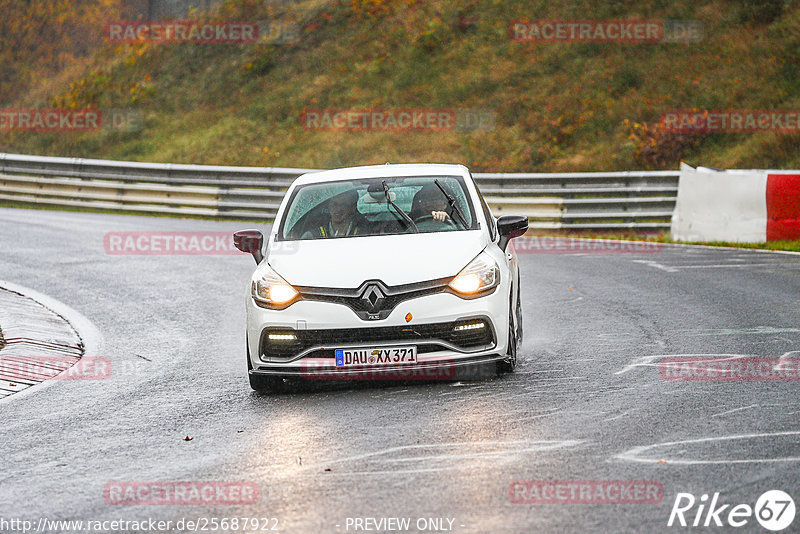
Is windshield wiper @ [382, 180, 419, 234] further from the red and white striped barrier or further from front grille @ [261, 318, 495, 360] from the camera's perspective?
the red and white striped barrier

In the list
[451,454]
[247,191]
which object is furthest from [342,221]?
[247,191]

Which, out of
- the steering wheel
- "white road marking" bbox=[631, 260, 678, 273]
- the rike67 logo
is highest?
the steering wheel

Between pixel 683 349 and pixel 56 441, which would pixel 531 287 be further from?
pixel 56 441

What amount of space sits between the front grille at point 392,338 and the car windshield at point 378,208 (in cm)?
121

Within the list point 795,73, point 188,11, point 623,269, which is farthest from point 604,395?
point 188,11

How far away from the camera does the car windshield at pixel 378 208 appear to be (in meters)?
8.90

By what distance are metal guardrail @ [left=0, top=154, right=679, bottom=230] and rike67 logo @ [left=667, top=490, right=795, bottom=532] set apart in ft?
49.9

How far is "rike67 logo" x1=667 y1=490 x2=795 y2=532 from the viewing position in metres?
4.89

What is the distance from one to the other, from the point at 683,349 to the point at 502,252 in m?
1.83

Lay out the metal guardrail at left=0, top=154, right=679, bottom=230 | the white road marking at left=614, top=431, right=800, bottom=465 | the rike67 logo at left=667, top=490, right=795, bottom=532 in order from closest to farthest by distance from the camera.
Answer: the rike67 logo at left=667, top=490, right=795, bottom=532 → the white road marking at left=614, top=431, right=800, bottom=465 → the metal guardrail at left=0, top=154, right=679, bottom=230

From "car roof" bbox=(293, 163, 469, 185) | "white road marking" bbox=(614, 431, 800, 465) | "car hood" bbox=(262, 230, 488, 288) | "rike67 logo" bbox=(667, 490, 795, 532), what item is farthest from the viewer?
"car roof" bbox=(293, 163, 469, 185)

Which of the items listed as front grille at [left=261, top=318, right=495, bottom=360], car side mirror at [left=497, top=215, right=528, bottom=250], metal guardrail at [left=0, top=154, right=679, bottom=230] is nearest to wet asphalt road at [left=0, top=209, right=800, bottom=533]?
front grille at [left=261, top=318, right=495, bottom=360]

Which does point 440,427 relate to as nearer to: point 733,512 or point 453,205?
point 733,512

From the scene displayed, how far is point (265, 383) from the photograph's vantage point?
8273 millimetres
